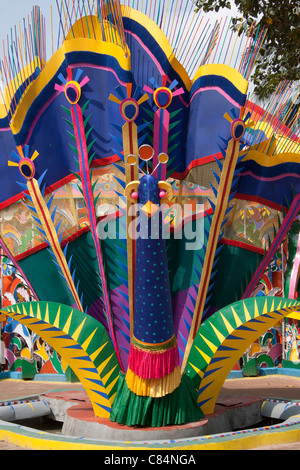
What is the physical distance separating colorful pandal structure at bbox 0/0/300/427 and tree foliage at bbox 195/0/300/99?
777cm

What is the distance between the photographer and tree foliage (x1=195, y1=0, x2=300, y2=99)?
14297 mm

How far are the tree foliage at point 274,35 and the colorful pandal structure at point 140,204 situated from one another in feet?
25.5

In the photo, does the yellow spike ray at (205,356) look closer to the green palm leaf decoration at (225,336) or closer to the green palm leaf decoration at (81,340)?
the green palm leaf decoration at (225,336)

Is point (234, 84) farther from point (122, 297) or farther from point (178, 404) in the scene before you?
point (178, 404)

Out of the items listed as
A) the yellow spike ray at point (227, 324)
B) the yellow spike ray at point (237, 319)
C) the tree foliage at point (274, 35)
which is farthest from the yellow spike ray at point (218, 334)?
the tree foliage at point (274, 35)

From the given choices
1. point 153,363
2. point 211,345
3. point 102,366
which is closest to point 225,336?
point 211,345

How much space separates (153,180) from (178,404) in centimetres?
237

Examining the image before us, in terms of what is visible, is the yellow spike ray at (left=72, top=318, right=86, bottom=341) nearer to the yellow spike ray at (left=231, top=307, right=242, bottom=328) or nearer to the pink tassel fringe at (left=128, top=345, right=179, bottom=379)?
the pink tassel fringe at (left=128, top=345, right=179, bottom=379)

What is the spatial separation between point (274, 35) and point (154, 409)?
1129 cm

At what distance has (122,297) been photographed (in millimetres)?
7008

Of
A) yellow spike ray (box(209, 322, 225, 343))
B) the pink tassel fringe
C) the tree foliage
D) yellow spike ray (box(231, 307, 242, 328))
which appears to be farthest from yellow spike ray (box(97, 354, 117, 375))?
the tree foliage

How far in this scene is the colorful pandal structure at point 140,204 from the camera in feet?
20.8

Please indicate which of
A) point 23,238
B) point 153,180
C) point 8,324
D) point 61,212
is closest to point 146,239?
point 153,180

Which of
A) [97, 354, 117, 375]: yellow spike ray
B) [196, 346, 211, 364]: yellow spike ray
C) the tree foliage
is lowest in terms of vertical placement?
[97, 354, 117, 375]: yellow spike ray
